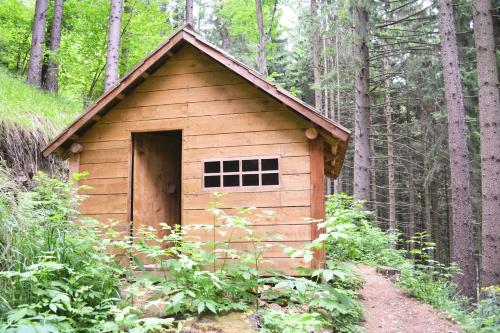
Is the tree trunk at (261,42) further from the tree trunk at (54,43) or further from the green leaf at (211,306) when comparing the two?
the green leaf at (211,306)

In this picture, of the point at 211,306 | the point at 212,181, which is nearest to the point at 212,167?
the point at 212,181

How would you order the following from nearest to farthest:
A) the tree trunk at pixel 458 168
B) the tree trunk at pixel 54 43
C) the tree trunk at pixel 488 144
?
1. the tree trunk at pixel 488 144
2. the tree trunk at pixel 458 168
3. the tree trunk at pixel 54 43

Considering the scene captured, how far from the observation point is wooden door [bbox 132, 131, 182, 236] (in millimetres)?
7418

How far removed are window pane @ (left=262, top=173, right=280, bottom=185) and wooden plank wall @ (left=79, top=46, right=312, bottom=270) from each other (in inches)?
6.2

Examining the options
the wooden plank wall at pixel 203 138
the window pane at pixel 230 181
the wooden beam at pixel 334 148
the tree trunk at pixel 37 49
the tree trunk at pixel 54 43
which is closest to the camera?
the wooden plank wall at pixel 203 138

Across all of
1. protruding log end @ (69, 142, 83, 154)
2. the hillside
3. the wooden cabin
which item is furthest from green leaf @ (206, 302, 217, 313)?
the hillside

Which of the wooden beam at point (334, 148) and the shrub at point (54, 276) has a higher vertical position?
the wooden beam at point (334, 148)

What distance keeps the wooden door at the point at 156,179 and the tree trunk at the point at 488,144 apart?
6848 millimetres

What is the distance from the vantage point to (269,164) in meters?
6.76

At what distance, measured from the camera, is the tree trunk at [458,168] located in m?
9.66

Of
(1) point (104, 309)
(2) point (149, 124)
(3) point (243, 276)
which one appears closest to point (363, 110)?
(2) point (149, 124)

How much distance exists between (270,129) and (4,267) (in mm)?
4076

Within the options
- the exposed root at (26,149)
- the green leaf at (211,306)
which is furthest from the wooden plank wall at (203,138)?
the exposed root at (26,149)

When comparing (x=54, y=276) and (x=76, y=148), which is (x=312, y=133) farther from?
(x=76, y=148)
